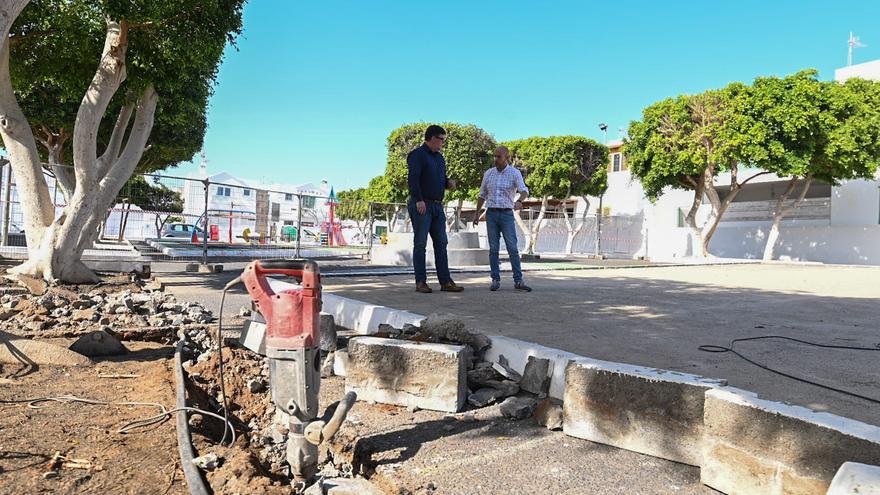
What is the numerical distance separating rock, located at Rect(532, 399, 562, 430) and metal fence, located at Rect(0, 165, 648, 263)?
10.4m

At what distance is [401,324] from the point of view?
3922 mm

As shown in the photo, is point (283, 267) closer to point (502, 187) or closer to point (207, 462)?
point (207, 462)

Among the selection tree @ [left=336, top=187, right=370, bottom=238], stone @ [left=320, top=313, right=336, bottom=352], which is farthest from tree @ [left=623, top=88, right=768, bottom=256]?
stone @ [left=320, top=313, right=336, bottom=352]

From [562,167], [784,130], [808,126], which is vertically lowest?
[562,167]

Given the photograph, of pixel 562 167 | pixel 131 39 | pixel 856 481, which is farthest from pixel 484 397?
pixel 562 167

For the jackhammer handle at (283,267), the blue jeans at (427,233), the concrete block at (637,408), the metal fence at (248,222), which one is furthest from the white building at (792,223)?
the jackhammer handle at (283,267)

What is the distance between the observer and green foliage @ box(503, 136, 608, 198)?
27.9m

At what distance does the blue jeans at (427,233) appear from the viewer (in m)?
6.10

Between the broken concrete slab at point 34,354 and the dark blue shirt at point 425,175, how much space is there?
11.2 ft

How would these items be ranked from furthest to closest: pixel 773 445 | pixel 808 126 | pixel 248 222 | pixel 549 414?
pixel 248 222 → pixel 808 126 → pixel 549 414 → pixel 773 445

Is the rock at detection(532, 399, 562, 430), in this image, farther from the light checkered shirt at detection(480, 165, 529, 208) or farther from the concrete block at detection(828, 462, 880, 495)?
the light checkered shirt at detection(480, 165, 529, 208)

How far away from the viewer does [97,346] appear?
4082 mm

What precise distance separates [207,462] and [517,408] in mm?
1385

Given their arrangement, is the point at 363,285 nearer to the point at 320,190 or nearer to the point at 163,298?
the point at 163,298
